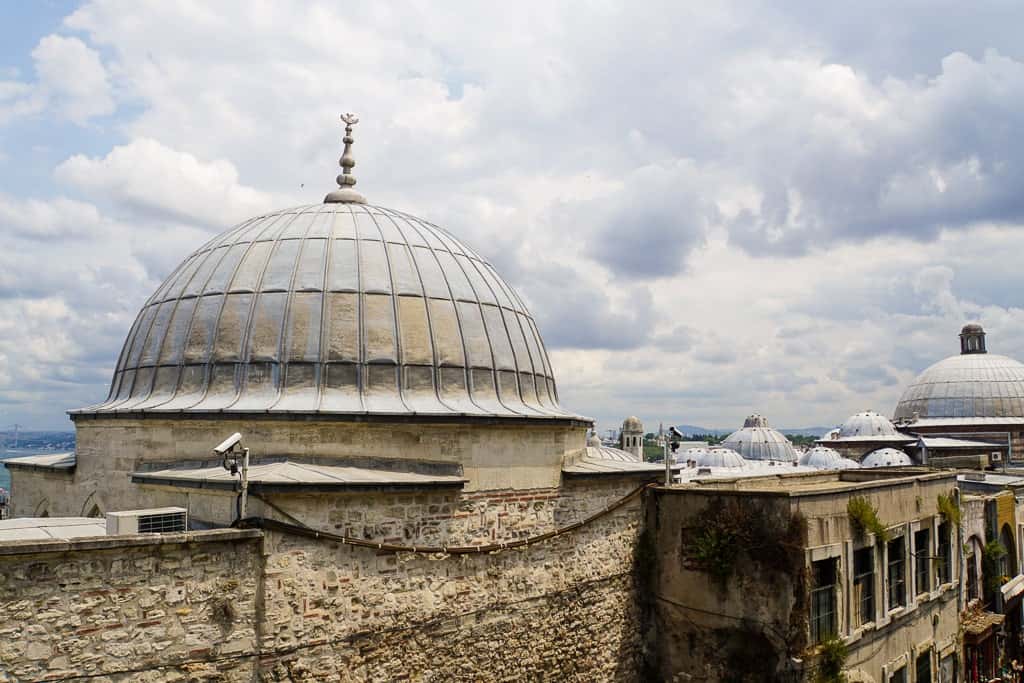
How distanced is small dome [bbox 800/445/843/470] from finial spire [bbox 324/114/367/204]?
39.7 metres

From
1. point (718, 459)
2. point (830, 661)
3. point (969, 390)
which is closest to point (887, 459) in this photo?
point (718, 459)

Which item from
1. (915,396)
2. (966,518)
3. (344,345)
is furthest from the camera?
(915,396)

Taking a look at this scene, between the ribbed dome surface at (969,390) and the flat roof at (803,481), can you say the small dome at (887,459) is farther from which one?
the flat roof at (803,481)

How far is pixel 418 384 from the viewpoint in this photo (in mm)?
15086

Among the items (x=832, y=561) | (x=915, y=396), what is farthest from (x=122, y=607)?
(x=915, y=396)

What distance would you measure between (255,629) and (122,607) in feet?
5.96

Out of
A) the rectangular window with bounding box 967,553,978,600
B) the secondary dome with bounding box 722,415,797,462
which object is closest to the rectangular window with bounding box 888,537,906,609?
the rectangular window with bounding box 967,553,978,600

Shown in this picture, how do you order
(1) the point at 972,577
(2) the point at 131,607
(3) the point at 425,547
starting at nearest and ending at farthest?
1. (2) the point at 131,607
2. (3) the point at 425,547
3. (1) the point at 972,577

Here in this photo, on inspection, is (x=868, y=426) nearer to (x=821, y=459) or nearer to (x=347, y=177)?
(x=821, y=459)

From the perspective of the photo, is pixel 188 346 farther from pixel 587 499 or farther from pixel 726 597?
pixel 726 597

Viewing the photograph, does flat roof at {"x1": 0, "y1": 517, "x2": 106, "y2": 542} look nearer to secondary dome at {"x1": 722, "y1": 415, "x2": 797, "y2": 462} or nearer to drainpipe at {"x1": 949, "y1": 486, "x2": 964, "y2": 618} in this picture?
drainpipe at {"x1": 949, "y1": 486, "x2": 964, "y2": 618}

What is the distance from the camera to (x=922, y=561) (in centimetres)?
1936

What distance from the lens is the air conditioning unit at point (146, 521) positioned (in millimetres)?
10703

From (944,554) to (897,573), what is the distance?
3.46 m
